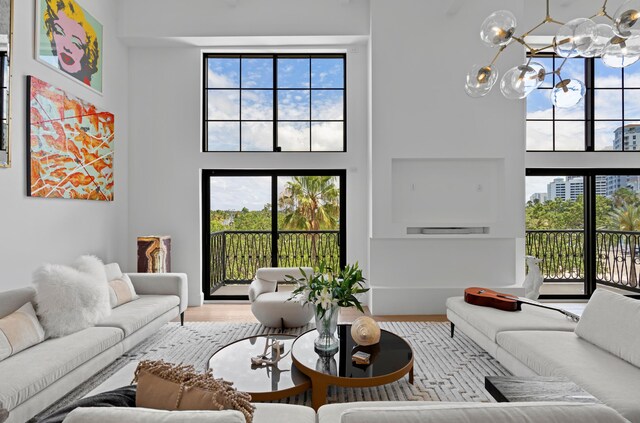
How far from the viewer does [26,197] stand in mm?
3152

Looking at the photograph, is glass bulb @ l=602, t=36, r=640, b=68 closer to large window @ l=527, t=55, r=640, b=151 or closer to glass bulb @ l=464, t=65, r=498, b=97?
glass bulb @ l=464, t=65, r=498, b=97

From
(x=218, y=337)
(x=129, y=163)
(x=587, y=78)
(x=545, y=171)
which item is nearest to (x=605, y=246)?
(x=545, y=171)

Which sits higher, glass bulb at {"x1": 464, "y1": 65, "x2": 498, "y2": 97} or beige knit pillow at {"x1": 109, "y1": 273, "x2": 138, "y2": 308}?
glass bulb at {"x1": 464, "y1": 65, "x2": 498, "y2": 97}

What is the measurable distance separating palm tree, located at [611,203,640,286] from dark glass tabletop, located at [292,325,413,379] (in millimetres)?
4298

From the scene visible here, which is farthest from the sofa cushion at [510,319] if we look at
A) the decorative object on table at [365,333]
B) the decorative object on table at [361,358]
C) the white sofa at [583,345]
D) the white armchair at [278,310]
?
the white armchair at [278,310]

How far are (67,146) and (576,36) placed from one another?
4.38m

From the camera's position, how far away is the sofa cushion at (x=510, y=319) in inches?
112

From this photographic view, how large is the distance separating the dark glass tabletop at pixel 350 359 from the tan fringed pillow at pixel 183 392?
1.19 meters

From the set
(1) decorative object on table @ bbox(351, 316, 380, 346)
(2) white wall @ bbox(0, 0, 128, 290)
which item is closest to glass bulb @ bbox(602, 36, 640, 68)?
(1) decorative object on table @ bbox(351, 316, 380, 346)

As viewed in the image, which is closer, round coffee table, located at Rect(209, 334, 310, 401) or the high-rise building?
round coffee table, located at Rect(209, 334, 310, 401)

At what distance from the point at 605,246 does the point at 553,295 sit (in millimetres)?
996

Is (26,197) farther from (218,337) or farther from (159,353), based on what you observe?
(218,337)

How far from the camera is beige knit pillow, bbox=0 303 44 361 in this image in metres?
2.23

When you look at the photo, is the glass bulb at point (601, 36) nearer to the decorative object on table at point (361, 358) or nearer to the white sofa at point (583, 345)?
the white sofa at point (583, 345)
